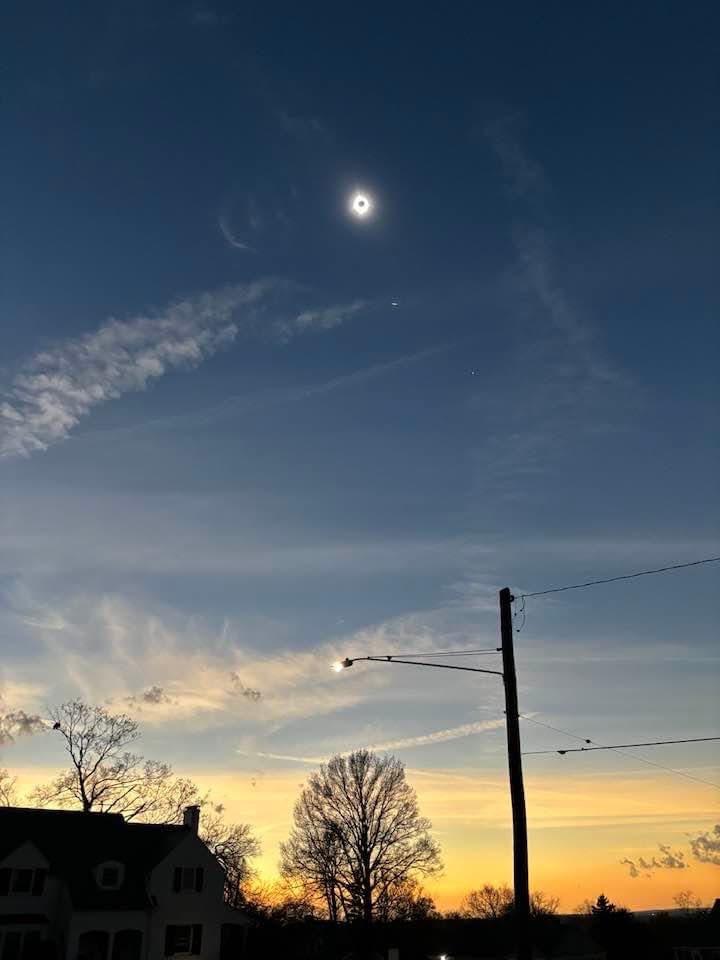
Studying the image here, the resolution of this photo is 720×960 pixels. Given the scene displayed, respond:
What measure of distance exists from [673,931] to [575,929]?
10.6 meters

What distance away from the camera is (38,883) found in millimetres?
42188

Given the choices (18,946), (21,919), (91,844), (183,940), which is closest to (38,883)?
(21,919)

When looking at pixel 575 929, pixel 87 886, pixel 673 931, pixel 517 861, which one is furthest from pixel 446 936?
pixel 517 861

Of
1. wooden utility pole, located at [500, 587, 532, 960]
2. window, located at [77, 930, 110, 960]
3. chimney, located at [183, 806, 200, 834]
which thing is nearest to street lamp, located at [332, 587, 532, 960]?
wooden utility pole, located at [500, 587, 532, 960]

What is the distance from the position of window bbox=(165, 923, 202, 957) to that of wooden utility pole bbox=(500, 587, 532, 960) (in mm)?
37472

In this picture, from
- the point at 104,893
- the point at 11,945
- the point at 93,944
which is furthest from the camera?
the point at 104,893

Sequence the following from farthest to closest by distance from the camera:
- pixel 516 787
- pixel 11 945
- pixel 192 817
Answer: pixel 192 817 → pixel 11 945 → pixel 516 787

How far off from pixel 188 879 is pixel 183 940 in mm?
3161

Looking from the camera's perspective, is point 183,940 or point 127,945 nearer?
point 127,945

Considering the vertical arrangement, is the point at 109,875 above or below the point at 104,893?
above

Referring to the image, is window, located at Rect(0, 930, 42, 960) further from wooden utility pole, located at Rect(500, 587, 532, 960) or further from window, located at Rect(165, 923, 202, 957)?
wooden utility pole, located at Rect(500, 587, 532, 960)

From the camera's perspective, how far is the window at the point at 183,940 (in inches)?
1686

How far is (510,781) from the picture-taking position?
14000 mm

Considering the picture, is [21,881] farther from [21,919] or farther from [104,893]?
[104,893]
